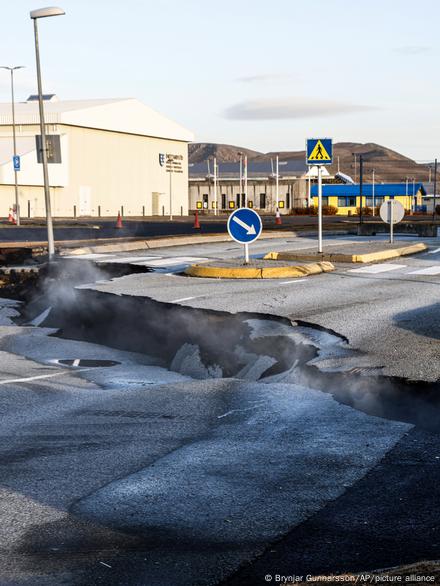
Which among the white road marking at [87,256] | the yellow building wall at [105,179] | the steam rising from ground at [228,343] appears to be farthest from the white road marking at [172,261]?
the yellow building wall at [105,179]

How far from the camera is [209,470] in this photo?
5395mm

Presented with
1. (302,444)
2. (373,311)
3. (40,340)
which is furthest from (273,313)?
(302,444)

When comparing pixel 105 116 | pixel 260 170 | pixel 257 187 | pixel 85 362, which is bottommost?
pixel 85 362

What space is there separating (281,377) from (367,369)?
0.86 m

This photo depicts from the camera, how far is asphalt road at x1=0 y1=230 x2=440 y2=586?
13.3 feet

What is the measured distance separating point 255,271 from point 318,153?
378 centimetres

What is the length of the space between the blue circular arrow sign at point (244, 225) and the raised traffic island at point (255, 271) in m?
0.61

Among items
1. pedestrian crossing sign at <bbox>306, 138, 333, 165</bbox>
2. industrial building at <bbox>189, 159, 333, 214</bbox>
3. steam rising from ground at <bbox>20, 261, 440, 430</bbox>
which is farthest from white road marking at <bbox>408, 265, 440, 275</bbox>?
industrial building at <bbox>189, 159, 333, 214</bbox>

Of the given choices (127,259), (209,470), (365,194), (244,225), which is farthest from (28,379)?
(365,194)

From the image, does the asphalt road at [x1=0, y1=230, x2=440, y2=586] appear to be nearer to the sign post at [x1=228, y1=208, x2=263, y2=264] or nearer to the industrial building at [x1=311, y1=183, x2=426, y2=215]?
the sign post at [x1=228, y1=208, x2=263, y2=264]

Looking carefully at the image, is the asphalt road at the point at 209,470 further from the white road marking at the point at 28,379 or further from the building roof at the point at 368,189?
the building roof at the point at 368,189

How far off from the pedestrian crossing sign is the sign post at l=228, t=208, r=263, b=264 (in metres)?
2.77

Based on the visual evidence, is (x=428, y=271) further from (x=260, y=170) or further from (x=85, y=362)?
(x=260, y=170)

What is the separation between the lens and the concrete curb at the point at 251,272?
1684 cm
